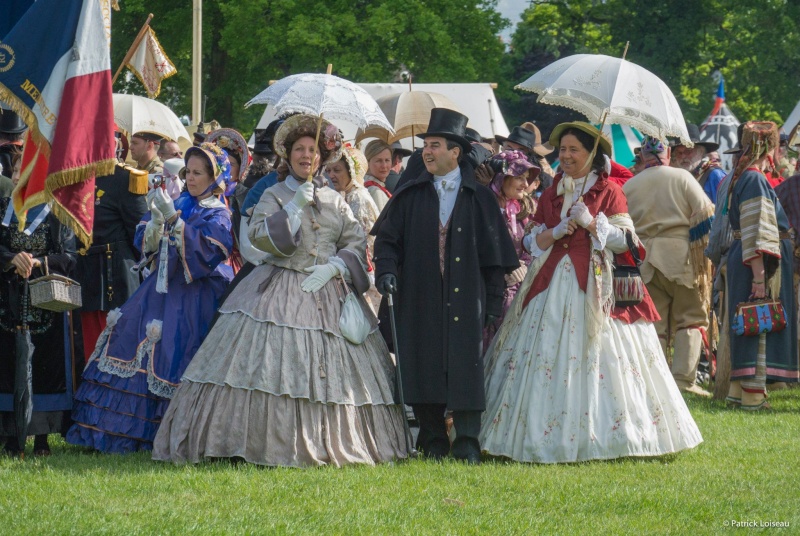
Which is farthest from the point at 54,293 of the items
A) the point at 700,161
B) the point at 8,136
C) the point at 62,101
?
the point at 700,161

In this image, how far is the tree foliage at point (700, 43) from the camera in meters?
27.6

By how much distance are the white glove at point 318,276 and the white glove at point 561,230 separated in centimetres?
133

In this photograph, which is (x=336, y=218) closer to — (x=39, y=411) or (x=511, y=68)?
(x=39, y=411)

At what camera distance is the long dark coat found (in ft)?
23.2

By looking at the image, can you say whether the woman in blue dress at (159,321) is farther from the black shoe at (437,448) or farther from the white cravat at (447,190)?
the black shoe at (437,448)

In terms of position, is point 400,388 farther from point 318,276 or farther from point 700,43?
point 700,43

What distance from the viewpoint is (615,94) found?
284 inches

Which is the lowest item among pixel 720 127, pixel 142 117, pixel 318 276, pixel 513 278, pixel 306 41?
pixel 513 278

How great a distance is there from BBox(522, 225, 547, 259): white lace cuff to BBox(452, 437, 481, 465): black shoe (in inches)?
48.5

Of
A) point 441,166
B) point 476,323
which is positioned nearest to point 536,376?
point 476,323

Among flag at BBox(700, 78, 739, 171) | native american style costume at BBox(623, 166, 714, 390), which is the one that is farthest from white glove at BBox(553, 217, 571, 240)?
flag at BBox(700, 78, 739, 171)

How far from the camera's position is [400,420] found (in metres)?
7.10

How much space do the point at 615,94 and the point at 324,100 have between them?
1.72 metres

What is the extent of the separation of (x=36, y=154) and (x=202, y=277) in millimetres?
1565
